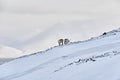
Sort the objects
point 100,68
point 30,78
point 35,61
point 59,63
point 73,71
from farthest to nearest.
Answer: point 35,61, point 59,63, point 30,78, point 73,71, point 100,68

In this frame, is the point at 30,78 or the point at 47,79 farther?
the point at 30,78

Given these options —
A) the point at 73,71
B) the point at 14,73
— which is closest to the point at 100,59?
the point at 73,71

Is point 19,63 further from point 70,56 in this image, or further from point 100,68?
point 100,68

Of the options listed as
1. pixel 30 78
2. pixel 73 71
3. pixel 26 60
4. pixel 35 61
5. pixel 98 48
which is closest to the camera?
pixel 73 71

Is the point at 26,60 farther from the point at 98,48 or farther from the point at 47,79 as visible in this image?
the point at 47,79

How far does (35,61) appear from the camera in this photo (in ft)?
51.0

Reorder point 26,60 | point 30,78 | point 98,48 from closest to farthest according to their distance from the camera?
point 30,78
point 98,48
point 26,60

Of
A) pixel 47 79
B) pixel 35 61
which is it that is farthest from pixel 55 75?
pixel 35 61

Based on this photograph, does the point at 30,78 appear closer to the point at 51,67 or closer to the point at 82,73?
the point at 51,67

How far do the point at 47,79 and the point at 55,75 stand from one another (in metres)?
0.24

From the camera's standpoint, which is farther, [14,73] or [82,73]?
[14,73]

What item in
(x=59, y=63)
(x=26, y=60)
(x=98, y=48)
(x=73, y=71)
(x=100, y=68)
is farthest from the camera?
(x=26, y=60)

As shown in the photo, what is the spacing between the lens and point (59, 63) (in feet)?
42.2

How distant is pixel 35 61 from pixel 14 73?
1.34 m
